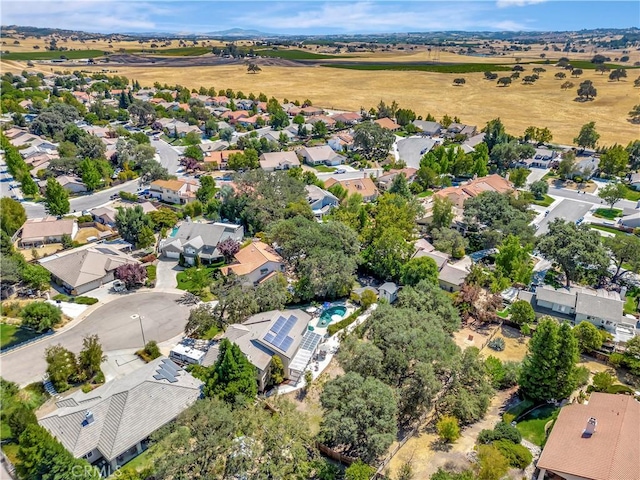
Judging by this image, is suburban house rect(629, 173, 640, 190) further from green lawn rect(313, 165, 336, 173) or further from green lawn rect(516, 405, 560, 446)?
green lawn rect(516, 405, 560, 446)

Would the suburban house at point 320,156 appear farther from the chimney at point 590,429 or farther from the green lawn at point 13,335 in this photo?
the chimney at point 590,429

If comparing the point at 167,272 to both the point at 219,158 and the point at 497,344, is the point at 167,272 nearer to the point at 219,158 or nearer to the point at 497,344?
the point at 497,344

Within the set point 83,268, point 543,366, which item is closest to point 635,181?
point 543,366

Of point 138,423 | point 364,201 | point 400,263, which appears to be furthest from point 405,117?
point 138,423

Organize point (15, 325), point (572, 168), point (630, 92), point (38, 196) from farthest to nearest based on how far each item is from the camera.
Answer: point (630, 92) < point (572, 168) < point (38, 196) < point (15, 325)

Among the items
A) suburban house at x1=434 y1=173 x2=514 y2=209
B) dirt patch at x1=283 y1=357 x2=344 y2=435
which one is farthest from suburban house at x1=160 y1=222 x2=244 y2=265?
suburban house at x1=434 y1=173 x2=514 y2=209

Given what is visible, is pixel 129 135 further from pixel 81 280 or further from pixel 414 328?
pixel 414 328
